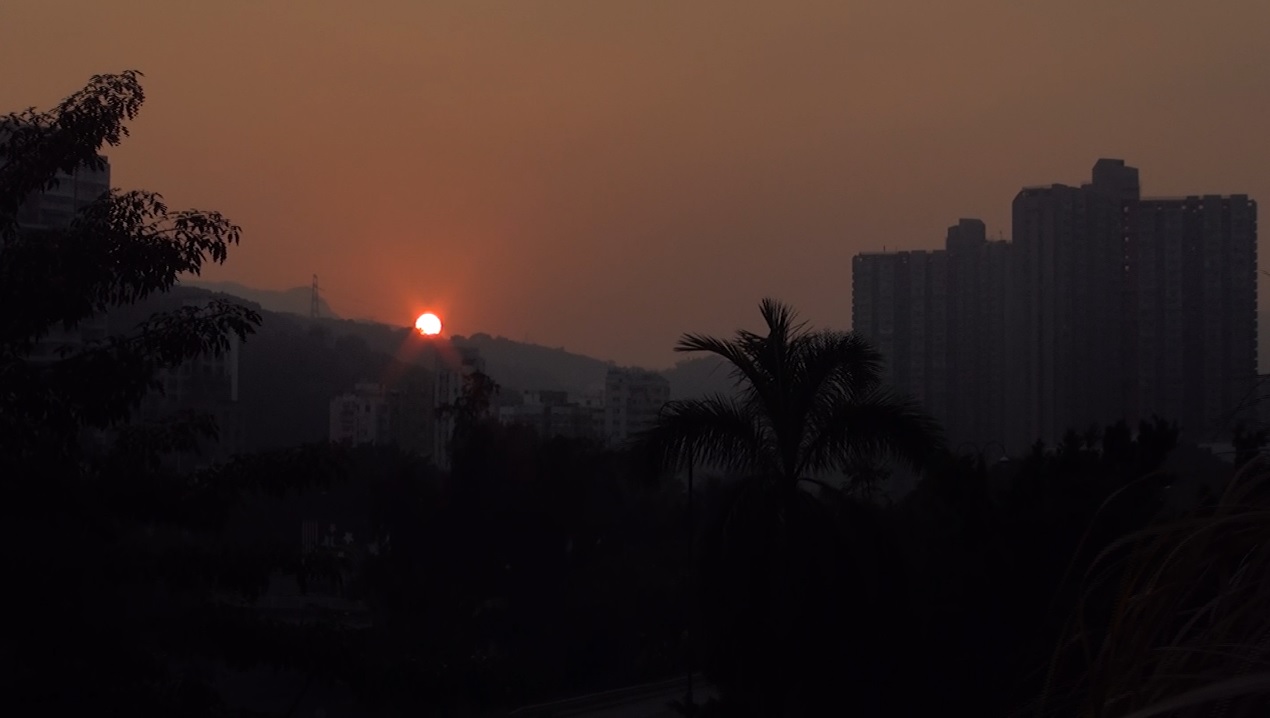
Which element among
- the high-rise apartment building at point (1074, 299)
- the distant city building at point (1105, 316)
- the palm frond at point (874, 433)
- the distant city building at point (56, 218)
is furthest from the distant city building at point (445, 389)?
the palm frond at point (874, 433)

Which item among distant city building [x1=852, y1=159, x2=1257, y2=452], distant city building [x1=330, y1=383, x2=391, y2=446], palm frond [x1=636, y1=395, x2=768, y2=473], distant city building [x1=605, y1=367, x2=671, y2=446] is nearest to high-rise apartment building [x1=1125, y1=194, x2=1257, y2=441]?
distant city building [x1=852, y1=159, x2=1257, y2=452]

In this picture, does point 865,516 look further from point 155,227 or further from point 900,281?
point 900,281

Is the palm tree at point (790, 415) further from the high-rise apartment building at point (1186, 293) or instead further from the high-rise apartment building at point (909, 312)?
the high-rise apartment building at point (909, 312)

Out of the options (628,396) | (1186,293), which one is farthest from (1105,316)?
(628,396)

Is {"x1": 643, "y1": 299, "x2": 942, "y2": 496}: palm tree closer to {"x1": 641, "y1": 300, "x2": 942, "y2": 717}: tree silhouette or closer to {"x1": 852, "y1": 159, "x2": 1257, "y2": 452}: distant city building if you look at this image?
{"x1": 641, "y1": 300, "x2": 942, "y2": 717}: tree silhouette

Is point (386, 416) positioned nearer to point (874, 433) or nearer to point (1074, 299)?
point (1074, 299)

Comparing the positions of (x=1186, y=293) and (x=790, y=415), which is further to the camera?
(x=1186, y=293)
